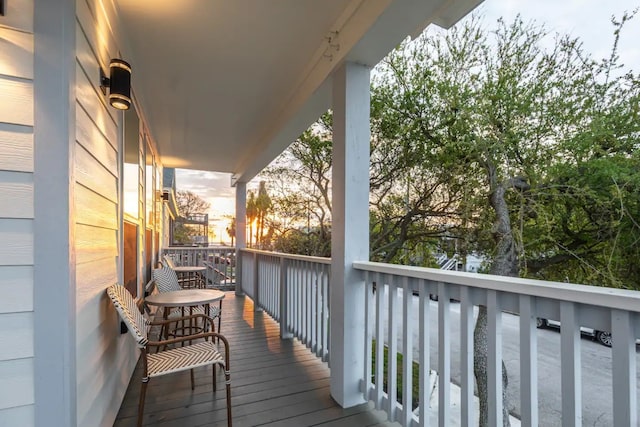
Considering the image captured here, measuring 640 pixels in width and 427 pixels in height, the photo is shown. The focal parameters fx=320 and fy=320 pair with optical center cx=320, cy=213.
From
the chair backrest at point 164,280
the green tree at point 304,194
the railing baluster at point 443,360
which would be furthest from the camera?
the green tree at point 304,194

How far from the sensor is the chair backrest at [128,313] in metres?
1.85

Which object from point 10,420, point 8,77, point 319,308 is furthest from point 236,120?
point 10,420

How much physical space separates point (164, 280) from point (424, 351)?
10.3 feet

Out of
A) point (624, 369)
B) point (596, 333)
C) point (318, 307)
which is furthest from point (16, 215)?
point (596, 333)

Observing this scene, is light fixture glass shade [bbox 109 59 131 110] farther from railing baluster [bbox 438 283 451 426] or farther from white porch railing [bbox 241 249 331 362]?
railing baluster [bbox 438 283 451 426]

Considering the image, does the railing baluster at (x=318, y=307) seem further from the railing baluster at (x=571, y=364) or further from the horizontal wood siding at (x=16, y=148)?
the horizontal wood siding at (x=16, y=148)

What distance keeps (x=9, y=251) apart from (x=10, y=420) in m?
0.67

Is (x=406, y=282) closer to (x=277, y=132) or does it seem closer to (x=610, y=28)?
(x=277, y=132)

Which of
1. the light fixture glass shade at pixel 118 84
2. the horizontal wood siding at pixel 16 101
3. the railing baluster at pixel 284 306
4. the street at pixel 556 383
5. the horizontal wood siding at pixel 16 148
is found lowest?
the street at pixel 556 383

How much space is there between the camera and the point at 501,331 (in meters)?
1.39

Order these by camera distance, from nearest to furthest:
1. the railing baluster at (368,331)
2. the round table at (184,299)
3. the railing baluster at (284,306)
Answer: the railing baluster at (368,331) < the round table at (184,299) < the railing baluster at (284,306)

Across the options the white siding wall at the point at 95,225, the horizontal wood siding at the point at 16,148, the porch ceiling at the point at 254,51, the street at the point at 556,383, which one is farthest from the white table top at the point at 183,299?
the street at the point at 556,383

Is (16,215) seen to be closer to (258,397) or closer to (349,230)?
(349,230)

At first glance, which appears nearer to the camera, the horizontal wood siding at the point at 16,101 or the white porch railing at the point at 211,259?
the horizontal wood siding at the point at 16,101
